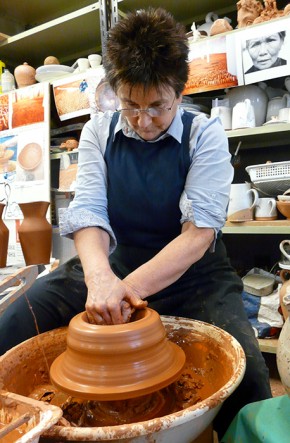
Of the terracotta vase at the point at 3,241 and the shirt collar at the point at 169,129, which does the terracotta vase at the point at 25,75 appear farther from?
the shirt collar at the point at 169,129

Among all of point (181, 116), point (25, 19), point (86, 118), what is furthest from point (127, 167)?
point (25, 19)

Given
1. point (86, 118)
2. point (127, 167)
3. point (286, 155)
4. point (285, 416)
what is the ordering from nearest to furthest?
point (285, 416) < point (127, 167) < point (286, 155) < point (86, 118)

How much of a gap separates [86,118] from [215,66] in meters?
1.18

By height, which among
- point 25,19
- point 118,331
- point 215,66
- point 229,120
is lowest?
point 118,331

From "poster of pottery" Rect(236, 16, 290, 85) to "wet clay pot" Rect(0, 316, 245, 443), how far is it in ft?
4.56

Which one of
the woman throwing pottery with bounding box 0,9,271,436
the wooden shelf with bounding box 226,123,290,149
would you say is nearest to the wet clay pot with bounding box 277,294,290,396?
the woman throwing pottery with bounding box 0,9,271,436

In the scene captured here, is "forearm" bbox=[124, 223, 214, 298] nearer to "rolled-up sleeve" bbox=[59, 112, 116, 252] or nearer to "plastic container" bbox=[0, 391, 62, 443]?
"rolled-up sleeve" bbox=[59, 112, 116, 252]

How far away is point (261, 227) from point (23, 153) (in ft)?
5.84

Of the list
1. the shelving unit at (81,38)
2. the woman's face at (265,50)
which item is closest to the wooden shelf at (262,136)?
the shelving unit at (81,38)

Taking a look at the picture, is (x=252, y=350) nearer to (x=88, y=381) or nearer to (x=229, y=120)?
(x=88, y=381)

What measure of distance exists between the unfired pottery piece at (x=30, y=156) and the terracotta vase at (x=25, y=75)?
490 millimetres

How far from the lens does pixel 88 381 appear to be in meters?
0.75

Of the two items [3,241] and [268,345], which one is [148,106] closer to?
[268,345]

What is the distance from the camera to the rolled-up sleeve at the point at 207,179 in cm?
106
